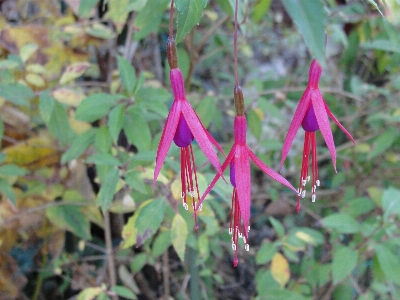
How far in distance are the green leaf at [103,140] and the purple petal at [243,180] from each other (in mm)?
397

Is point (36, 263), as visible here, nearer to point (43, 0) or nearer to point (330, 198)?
point (43, 0)

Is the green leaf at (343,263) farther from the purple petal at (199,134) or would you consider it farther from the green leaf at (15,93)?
the green leaf at (15,93)

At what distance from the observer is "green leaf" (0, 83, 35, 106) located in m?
0.84

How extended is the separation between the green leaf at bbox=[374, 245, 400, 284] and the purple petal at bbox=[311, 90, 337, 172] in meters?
0.61

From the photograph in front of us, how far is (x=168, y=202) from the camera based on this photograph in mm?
811

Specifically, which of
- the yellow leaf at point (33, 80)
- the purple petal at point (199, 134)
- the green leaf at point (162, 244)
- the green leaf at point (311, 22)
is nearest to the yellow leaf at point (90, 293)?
the green leaf at point (162, 244)

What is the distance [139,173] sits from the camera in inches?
30.9

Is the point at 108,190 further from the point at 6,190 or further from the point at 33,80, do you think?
the point at 33,80

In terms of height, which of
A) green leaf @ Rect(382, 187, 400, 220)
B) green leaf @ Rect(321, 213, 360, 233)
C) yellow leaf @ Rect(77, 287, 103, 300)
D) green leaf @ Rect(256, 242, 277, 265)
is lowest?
green leaf @ Rect(256, 242, 277, 265)

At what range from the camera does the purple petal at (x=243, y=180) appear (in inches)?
18.1

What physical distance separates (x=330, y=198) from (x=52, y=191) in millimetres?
992

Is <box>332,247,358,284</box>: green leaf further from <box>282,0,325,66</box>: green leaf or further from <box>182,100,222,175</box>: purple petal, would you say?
<box>282,0,325,66</box>: green leaf

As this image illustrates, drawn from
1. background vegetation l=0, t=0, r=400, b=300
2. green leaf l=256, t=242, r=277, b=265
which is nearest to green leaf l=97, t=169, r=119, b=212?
background vegetation l=0, t=0, r=400, b=300

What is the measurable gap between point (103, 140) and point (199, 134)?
0.41 metres
